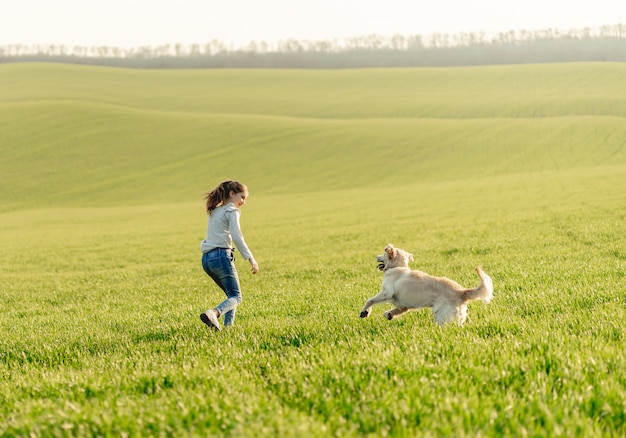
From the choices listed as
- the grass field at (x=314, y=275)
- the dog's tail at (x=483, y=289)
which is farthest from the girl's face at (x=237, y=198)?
the dog's tail at (x=483, y=289)

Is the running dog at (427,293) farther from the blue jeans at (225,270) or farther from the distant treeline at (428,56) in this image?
the distant treeline at (428,56)

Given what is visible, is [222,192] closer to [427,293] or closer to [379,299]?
[379,299]

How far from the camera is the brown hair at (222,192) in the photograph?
29.5 ft

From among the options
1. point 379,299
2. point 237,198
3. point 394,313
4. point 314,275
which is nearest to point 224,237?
point 237,198

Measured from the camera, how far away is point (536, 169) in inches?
2287

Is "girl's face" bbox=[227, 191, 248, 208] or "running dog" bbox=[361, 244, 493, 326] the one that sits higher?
"girl's face" bbox=[227, 191, 248, 208]

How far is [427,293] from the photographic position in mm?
7613

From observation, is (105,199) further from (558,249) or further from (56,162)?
(558,249)

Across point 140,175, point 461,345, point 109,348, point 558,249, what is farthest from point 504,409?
point 140,175

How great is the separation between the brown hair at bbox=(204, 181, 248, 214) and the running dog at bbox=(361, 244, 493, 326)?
259cm

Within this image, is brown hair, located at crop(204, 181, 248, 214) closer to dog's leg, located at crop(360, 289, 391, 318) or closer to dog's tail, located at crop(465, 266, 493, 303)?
dog's leg, located at crop(360, 289, 391, 318)

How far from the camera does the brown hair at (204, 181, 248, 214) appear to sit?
29.5 ft

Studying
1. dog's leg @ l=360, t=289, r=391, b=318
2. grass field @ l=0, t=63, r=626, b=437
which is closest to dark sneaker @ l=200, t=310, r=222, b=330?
grass field @ l=0, t=63, r=626, b=437

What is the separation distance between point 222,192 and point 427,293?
11.8 feet
